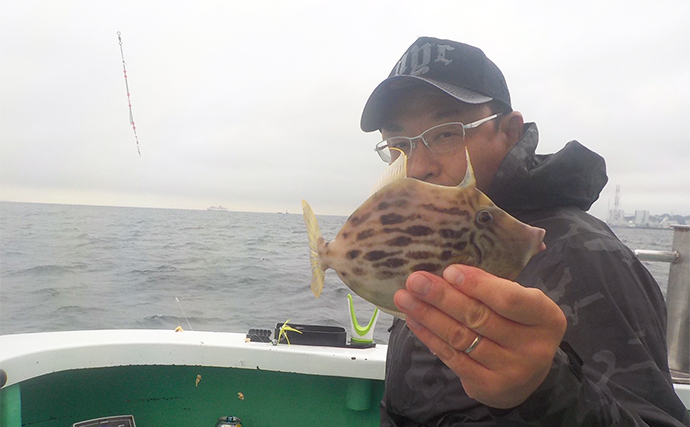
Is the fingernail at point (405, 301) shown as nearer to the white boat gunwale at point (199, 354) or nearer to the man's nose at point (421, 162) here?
the man's nose at point (421, 162)

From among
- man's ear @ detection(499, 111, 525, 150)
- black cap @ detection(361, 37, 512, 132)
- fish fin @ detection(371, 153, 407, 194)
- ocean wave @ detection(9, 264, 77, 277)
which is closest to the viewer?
fish fin @ detection(371, 153, 407, 194)

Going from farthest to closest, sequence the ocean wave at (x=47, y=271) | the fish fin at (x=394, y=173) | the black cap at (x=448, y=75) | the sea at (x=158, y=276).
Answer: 1. the ocean wave at (x=47, y=271)
2. the sea at (x=158, y=276)
3. the black cap at (x=448, y=75)
4. the fish fin at (x=394, y=173)

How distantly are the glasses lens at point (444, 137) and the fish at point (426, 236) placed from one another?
57cm

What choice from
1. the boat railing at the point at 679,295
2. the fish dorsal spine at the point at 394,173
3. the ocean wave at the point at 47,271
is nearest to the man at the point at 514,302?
the fish dorsal spine at the point at 394,173

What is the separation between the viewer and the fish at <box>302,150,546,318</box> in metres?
1.11

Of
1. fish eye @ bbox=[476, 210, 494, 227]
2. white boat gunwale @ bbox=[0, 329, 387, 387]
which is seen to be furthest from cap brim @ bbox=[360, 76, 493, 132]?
white boat gunwale @ bbox=[0, 329, 387, 387]

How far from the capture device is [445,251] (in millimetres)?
1107

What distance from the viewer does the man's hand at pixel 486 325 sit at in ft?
3.16

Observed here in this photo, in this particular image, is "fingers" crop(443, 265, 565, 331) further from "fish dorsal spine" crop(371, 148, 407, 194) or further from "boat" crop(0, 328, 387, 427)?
"boat" crop(0, 328, 387, 427)

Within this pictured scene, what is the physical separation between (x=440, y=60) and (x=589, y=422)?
1457mm

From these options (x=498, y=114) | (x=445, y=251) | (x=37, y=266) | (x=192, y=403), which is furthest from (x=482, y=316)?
(x=37, y=266)

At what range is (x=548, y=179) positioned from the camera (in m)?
1.86

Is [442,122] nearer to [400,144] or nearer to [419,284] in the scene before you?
[400,144]

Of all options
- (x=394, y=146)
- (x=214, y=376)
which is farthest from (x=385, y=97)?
(x=214, y=376)
